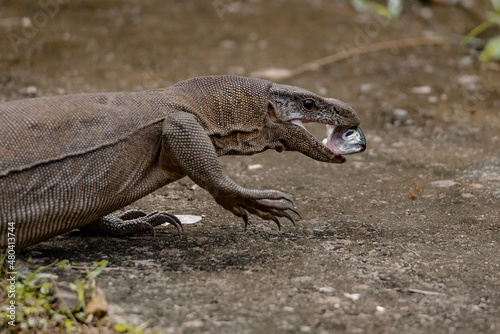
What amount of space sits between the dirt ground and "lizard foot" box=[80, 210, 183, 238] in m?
0.07

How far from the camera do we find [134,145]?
3.92m

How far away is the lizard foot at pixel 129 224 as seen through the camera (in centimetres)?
427

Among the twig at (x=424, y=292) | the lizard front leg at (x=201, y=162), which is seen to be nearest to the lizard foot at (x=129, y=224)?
the lizard front leg at (x=201, y=162)

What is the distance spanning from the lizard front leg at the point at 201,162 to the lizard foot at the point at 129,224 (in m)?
0.54

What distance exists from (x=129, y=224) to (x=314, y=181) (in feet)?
6.48

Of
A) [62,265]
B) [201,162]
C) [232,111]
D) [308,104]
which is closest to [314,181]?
[308,104]

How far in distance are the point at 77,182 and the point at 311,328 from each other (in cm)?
169

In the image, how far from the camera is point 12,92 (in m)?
7.18

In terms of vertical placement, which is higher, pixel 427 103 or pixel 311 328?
pixel 311 328

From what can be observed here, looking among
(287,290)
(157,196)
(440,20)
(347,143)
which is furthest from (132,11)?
(287,290)

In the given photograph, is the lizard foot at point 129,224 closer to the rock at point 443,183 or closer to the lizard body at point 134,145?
the lizard body at point 134,145

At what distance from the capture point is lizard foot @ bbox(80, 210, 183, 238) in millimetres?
4266

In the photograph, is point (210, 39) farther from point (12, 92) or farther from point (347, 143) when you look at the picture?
point (347, 143)

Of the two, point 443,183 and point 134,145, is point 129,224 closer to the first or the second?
point 134,145
